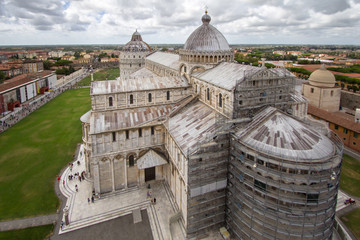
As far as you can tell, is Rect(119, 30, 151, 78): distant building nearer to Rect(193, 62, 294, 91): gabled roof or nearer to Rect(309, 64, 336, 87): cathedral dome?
Rect(309, 64, 336, 87): cathedral dome

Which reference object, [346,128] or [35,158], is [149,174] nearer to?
[35,158]

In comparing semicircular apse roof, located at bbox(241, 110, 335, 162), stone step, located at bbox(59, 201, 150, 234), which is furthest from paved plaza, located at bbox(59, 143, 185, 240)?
semicircular apse roof, located at bbox(241, 110, 335, 162)

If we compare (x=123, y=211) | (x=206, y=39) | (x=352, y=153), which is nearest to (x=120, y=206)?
(x=123, y=211)

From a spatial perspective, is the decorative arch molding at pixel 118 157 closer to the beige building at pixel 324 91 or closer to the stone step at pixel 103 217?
the stone step at pixel 103 217

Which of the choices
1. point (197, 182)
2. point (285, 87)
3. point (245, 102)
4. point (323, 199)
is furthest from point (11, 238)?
point (285, 87)

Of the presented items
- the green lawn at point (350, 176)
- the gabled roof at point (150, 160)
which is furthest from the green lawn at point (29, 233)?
the green lawn at point (350, 176)
